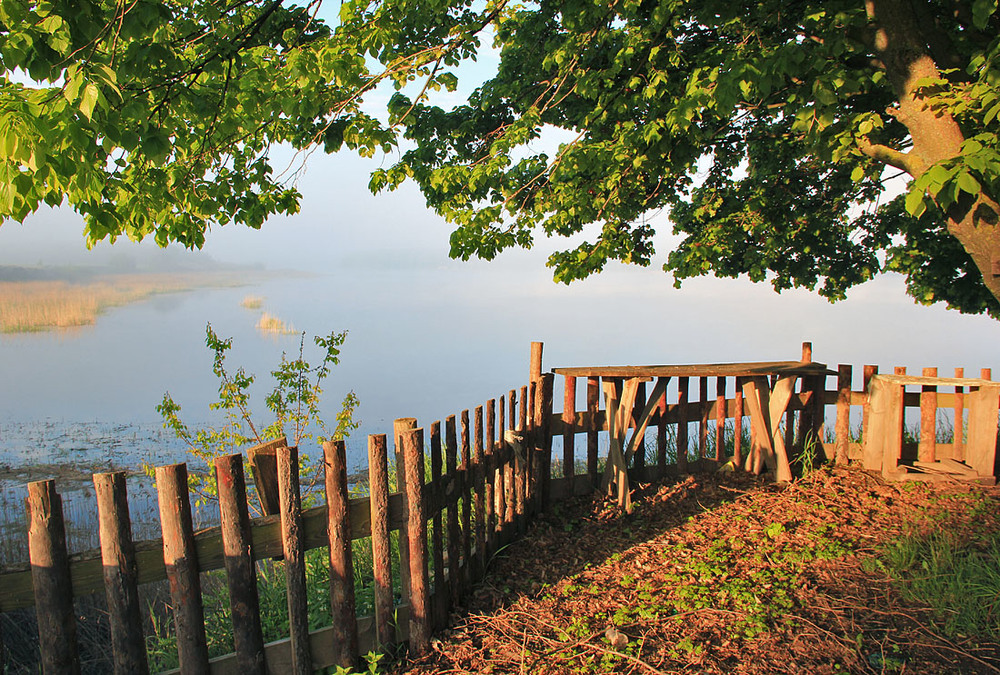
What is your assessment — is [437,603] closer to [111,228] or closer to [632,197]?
[111,228]

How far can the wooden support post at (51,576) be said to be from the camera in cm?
345

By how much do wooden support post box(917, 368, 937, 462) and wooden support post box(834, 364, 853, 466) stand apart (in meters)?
0.78

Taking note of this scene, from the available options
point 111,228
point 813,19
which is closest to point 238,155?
point 111,228

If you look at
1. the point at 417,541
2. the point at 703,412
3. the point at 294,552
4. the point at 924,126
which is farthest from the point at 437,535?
the point at 924,126

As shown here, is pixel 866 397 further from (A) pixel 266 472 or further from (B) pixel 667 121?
(A) pixel 266 472

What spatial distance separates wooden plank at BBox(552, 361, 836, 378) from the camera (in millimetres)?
7207

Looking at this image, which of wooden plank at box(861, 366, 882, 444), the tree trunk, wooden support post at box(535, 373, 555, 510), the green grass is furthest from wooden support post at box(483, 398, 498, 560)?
wooden plank at box(861, 366, 882, 444)

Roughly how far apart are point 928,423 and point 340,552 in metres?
7.13

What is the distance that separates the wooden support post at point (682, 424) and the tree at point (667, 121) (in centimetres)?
294

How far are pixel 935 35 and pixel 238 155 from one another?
7710mm

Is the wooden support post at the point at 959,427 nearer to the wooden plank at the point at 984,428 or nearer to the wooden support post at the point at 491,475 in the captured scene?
the wooden plank at the point at 984,428

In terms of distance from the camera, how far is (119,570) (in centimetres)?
360

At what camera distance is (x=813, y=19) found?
310 inches

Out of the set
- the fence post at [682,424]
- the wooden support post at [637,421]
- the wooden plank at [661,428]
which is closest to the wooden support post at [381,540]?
the wooden support post at [637,421]
